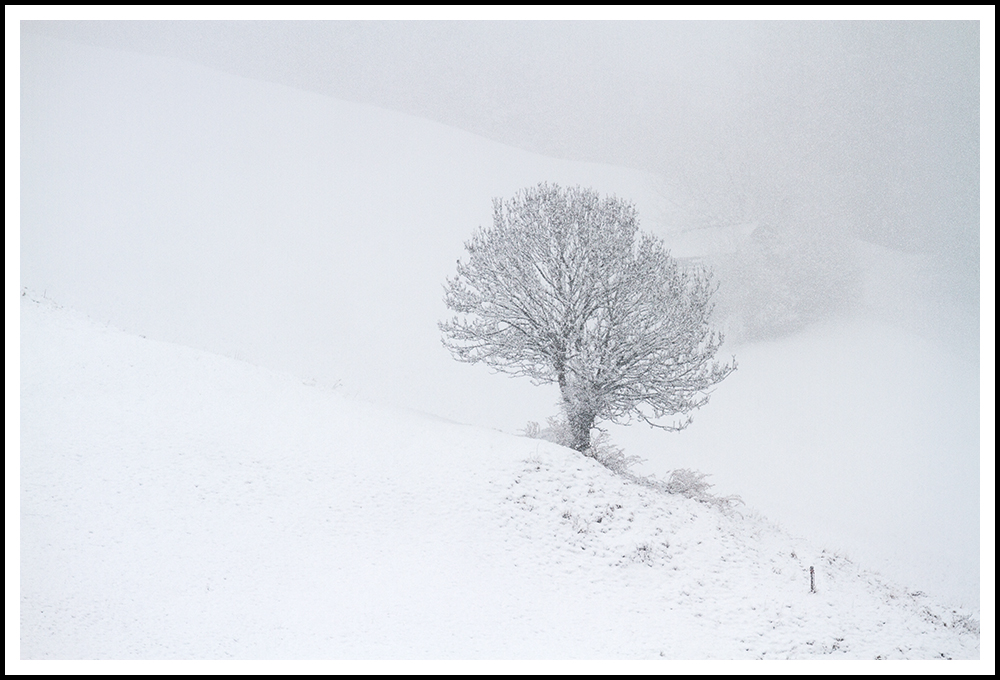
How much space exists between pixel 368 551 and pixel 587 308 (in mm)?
8948

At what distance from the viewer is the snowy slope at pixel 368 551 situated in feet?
35.7

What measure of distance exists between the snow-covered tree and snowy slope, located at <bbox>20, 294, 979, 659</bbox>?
2676 millimetres

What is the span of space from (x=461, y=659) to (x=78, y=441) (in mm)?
10371

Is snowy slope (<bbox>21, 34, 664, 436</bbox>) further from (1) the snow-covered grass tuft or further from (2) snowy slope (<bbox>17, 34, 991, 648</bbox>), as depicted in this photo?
(1) the snow-covered grass tuft

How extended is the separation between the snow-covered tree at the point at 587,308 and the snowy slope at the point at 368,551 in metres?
2.68

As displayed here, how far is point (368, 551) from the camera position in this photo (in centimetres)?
1288

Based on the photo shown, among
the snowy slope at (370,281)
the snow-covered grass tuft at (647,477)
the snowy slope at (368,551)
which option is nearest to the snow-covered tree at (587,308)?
the snow-covered grass tuft at (647,477)

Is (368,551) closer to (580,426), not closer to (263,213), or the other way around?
(580,426)

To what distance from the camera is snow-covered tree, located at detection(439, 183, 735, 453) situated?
57.9 ft

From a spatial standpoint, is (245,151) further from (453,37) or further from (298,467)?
(298,467)

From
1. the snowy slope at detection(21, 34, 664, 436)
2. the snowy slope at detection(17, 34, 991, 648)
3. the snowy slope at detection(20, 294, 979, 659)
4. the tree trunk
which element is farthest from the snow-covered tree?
the snowy slope at detection(21, 34, 664, 436)

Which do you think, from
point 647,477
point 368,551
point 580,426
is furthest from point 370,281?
point 368,551

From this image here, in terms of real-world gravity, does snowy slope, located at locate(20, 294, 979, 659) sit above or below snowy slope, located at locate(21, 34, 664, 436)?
below

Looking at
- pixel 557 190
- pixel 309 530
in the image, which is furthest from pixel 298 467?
pixel 557 190
